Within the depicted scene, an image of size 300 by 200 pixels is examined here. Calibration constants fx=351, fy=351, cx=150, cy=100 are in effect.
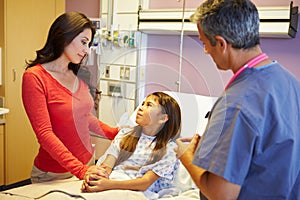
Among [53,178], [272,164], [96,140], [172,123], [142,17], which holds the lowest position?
[53,178]

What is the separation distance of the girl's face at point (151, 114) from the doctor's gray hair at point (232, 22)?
0.73 metres

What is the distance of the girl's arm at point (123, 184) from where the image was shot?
1451 mm

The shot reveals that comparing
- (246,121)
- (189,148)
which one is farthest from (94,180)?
(246,121)

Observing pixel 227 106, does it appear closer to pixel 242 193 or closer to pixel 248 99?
pixel 248 99

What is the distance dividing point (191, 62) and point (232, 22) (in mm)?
1533

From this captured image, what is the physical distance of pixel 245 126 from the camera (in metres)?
0.88

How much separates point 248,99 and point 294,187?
0.97 ft

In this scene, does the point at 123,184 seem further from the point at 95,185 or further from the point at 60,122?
the point at 60,122

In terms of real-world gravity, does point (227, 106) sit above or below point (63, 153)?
above

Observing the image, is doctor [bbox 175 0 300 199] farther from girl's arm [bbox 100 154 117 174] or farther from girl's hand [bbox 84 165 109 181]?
girl's arm [bbox 100 154 117 174]

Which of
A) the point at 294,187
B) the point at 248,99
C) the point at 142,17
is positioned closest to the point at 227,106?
the point at 248,99

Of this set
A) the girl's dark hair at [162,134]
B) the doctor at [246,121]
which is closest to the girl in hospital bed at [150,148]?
the girl's dark hair at [162,134]

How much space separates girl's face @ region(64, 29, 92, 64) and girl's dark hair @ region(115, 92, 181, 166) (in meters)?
0.39

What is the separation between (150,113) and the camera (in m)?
1.66
